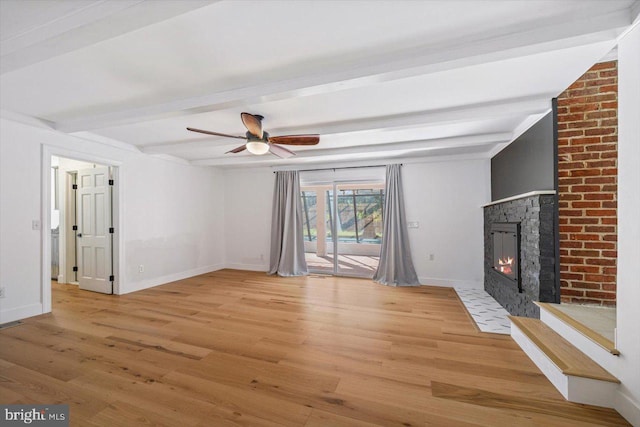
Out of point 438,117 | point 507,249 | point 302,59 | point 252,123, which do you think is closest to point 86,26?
point 302,59

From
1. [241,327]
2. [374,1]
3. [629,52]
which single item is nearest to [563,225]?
[629,52]

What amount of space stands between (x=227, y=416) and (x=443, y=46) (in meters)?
2.79

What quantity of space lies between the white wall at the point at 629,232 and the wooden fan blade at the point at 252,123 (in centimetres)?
286

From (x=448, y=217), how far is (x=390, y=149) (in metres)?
1.73

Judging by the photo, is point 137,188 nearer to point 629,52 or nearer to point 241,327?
point 241,327

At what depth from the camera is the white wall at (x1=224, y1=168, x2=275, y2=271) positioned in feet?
20.1

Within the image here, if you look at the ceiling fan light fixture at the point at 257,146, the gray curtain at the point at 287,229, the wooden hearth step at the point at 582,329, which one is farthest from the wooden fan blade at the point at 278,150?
the wooden hearth step at the point at 582,329

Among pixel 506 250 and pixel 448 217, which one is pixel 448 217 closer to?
pixel 448 217

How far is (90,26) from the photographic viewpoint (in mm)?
1519

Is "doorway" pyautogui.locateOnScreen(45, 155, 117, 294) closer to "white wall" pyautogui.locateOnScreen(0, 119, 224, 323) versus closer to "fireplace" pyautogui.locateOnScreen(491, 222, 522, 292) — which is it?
"white wall" pyautogui.locateOnScreen(0, 119, 224, 323)

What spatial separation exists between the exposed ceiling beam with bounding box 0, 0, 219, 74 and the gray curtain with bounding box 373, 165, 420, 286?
167 inches

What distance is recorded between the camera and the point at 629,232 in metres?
1.64

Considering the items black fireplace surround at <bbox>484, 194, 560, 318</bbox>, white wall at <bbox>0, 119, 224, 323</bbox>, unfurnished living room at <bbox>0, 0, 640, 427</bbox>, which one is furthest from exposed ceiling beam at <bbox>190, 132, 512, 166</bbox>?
black fireplace surround at <bbox>484, 194, 560, 318</bbox>

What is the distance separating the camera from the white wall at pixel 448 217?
15.4 ft
